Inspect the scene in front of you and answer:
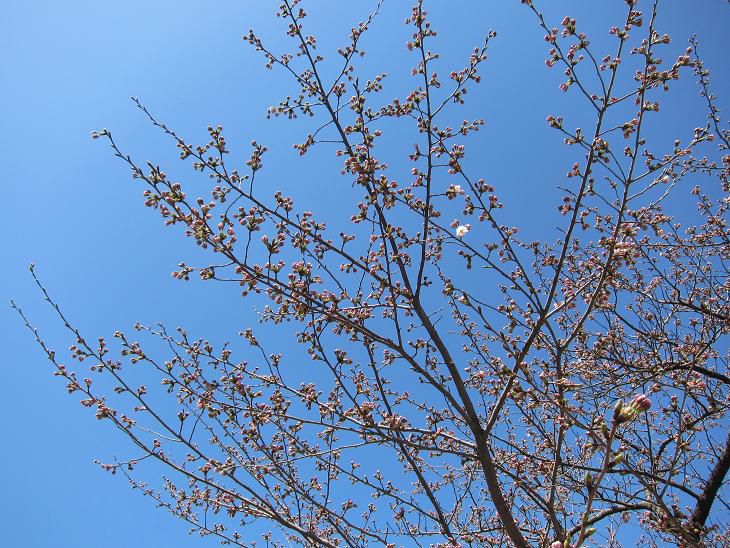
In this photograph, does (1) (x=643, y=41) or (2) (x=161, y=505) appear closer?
(1) (x=643, y=41)

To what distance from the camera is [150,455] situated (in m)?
3.92

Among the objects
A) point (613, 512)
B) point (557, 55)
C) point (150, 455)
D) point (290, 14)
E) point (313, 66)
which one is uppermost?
point (290, 14)

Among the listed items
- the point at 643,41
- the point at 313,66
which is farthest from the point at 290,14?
the point at 643,41

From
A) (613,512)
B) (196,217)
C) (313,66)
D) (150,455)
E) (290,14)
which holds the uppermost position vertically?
(290,14)

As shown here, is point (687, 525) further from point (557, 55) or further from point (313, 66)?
point (313, 66)

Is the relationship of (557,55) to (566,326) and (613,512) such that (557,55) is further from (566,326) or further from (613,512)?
(613,512)

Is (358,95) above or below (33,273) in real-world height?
above

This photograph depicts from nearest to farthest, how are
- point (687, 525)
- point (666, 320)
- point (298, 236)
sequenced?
point (298, 236) < point (687, 525) < point (666, 320)

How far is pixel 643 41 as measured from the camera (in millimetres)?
3340

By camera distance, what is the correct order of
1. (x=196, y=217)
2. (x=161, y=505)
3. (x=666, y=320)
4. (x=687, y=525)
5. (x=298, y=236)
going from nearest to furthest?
(x=196, y=217) < (x=298, y=236) < (x=687, y=525) < (x=161, y=505) < (x=666, y=320)

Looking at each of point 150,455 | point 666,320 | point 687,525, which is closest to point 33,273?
point 150,455

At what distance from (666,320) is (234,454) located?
551 centimetres

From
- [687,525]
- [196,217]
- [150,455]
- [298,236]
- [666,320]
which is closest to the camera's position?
[196,217]

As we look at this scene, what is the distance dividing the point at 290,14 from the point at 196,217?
209 cm
